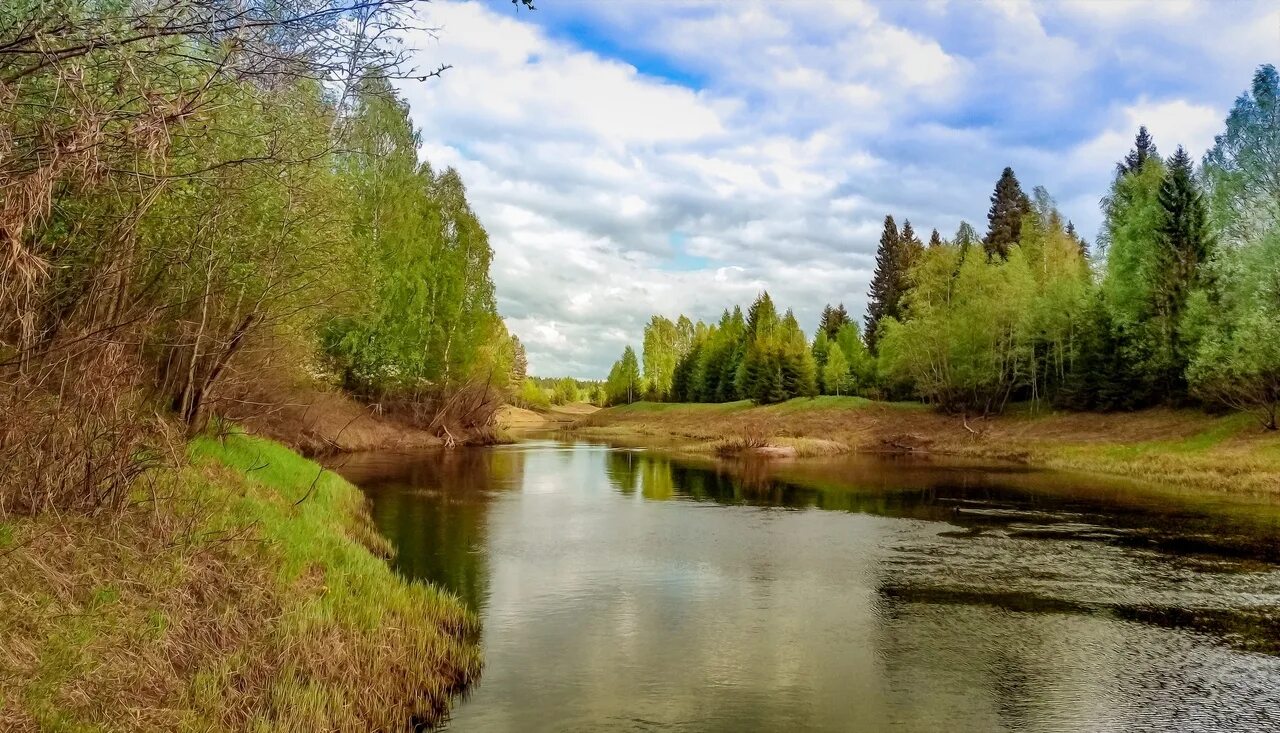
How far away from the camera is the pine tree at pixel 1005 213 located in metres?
72.6

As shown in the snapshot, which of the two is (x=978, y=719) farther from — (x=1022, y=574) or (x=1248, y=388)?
(x=1248, y=388)

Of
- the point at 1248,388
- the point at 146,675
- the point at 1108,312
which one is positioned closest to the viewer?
the point at 146,675

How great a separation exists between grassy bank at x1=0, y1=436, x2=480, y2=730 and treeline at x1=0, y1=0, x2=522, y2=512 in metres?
0.98

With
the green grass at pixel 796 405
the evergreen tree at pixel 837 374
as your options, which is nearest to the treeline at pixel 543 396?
the green grass at pixel 796 405

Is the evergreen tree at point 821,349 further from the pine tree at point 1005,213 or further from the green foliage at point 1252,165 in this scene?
the green foliage at point 1252,165

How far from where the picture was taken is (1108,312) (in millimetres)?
49688

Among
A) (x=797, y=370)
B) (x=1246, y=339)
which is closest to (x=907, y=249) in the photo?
(x=797, y=370)

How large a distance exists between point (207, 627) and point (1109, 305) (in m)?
54.9

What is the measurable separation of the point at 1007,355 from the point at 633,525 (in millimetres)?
41645

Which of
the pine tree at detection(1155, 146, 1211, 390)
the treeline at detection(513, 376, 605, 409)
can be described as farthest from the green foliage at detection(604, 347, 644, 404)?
the pine tree at detection(1155, 146, 1211, 390)

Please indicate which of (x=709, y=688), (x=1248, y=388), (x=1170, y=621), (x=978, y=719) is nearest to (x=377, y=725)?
(x=709, y=688)

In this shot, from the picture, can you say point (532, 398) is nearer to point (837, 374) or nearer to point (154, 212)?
point (837, 374)

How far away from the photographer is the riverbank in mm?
32438

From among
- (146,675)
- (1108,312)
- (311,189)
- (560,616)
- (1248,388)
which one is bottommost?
(560,616)
